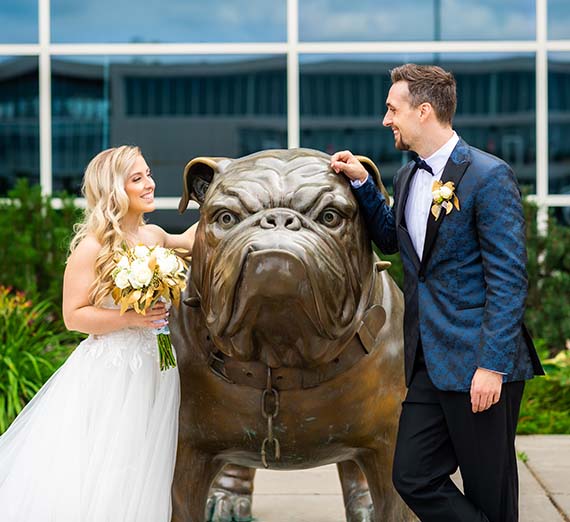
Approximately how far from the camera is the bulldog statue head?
9.75 feet

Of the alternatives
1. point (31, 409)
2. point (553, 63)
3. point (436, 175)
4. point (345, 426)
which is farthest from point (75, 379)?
point (553, 63)

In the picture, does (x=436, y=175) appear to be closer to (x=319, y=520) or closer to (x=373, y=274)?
(x=373, y=274)

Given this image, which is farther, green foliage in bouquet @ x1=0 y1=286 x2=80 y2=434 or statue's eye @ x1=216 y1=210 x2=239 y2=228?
green foliage in bouquet @ x1=0 y1=286 x2=80 y2=434

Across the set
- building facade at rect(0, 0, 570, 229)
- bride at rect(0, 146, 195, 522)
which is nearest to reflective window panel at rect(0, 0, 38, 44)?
building facade at rect(0, 0, 570, 229)

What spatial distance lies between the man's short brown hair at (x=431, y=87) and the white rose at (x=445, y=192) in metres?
0.26

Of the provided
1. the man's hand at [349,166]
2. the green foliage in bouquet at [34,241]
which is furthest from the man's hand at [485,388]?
the green foliage in bouquet at [34,241]

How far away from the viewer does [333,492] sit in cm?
542

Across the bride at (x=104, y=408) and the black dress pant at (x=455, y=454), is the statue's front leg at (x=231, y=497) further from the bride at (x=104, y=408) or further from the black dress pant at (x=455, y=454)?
the black dress pant at (x=455, y=454)

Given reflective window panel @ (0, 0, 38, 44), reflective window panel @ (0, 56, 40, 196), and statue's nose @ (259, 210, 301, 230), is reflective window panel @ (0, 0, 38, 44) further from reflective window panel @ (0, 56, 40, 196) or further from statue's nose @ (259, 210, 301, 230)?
statue's nose @ (259, 210, 301, 230)

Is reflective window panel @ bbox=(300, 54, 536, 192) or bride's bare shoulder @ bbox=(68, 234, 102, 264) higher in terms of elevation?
reflective window panel @ bbox=(300, 54, 536, 192)

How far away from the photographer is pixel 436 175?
333cm

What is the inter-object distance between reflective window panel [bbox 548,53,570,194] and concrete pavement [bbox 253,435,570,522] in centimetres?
366

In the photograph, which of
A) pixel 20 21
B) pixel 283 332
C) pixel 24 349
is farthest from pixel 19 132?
pixel 283 332

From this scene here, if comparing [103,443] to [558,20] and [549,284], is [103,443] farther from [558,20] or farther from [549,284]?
[558,20]
